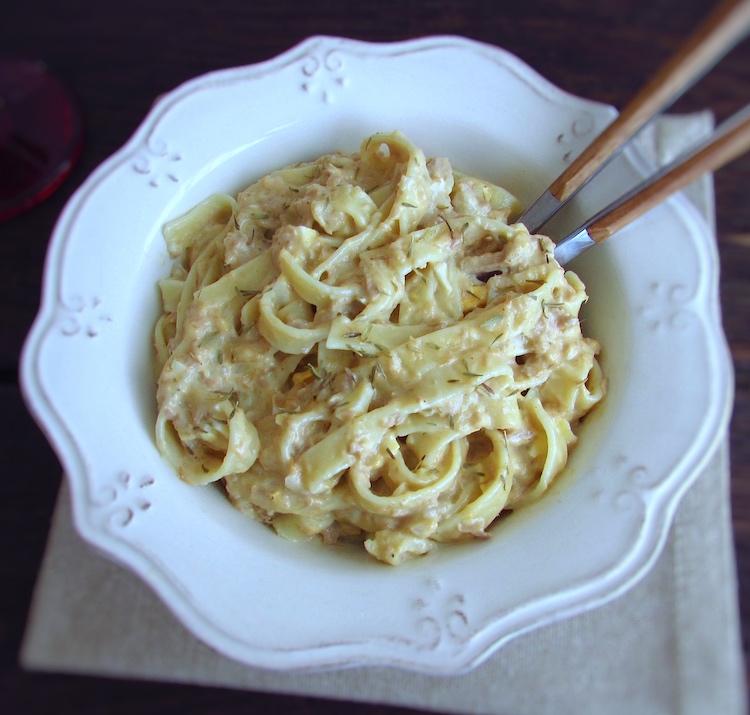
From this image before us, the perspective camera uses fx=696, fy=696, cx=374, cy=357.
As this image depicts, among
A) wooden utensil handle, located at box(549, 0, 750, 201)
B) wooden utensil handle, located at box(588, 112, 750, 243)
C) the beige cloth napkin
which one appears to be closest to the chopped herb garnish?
wooden utensil handle, located at box(588, 112, 750, 243)

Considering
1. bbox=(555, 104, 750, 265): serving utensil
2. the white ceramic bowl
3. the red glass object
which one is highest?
bbox=(555, 104, 750, 265): serving utensil

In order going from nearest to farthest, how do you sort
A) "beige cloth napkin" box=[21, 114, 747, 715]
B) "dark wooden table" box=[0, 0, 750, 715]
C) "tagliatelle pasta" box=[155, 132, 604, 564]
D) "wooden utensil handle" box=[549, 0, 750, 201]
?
"wooden utensil handle" box=[549, 0, 750, 201] → "tagliatelle pasta" box=[155, 132, 604, 564] → "beige cloth napkin" box=[21, 114, 747, 715] → "dark wooden table" box=[0, 0, 750, 715]

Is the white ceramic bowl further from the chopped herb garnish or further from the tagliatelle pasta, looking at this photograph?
the chopped herb garnish

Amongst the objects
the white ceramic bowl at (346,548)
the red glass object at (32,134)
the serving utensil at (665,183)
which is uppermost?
the serving utensil at (665,183)

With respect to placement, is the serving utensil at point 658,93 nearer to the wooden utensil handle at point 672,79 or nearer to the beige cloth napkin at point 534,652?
the wooden utensil handle at point 672,79

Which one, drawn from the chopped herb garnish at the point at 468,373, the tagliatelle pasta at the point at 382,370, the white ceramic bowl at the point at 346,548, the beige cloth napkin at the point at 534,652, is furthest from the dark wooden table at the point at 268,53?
the chopped herb garnish at the point at 468,373

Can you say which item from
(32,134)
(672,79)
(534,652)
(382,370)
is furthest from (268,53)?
(534,652)

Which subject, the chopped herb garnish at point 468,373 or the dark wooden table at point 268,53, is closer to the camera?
the chopped herb garnish at point 468,373
